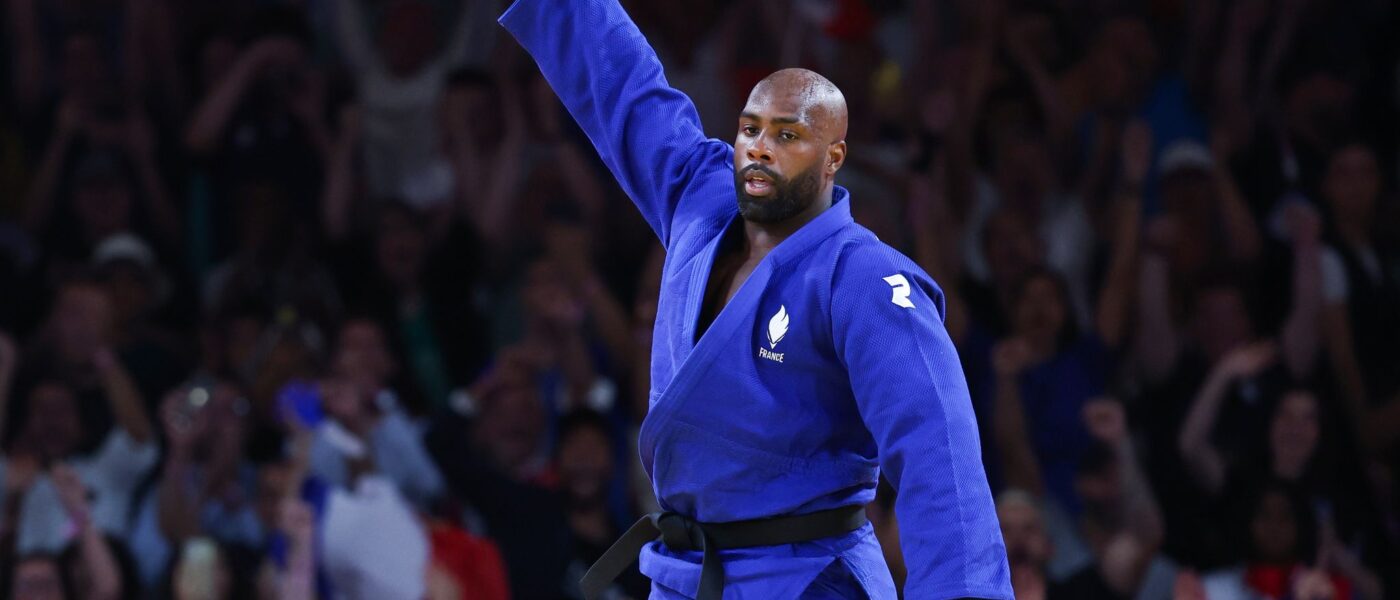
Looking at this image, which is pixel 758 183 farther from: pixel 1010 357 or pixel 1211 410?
pixel 1211 410

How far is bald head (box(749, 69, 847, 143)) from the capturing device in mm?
2859

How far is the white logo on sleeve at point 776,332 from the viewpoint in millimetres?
2811

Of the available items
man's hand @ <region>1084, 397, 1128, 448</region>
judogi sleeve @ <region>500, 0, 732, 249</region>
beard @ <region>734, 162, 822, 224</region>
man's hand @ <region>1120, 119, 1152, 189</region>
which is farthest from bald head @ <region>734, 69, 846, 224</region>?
man's hand @ <region>1120, 119, 1152, 189</region>

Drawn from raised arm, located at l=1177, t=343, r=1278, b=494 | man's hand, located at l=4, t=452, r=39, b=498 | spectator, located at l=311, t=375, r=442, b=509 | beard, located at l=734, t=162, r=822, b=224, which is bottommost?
raised arm, located at l=1177, t=343, r=1278, b=494

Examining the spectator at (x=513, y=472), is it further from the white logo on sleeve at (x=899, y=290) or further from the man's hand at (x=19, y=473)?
the white logo on sleeve at (x=899, y=290)

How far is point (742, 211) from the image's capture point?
9.61 feet

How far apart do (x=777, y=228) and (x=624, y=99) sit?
46cm

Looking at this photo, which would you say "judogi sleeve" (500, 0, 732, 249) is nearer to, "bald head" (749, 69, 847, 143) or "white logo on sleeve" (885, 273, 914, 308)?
"bald head" (749, 69, 847, 143)

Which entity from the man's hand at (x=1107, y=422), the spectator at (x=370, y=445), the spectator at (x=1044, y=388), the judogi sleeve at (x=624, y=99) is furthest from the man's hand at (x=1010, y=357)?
the judogi sleeve at (x=624, y=99)

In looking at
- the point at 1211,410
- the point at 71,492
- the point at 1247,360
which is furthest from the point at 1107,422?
the point at 71,492

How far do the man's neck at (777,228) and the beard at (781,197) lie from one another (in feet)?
0.05

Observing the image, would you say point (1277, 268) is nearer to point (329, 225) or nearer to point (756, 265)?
point (329, 225)

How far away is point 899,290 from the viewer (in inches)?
108

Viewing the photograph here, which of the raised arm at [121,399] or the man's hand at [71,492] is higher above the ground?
the raised arm at [121,399]
